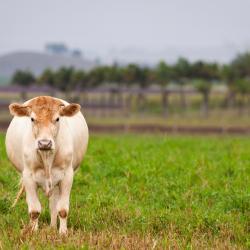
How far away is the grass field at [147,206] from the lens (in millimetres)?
8883

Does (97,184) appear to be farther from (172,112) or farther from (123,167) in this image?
(172,112)

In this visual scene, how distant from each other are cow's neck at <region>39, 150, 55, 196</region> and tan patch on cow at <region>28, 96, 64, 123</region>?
0.49 m

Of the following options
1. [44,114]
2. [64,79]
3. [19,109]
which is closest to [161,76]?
[64,79]

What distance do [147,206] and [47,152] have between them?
2.71 meters

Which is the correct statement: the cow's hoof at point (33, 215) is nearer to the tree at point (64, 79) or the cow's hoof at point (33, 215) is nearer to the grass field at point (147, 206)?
the grass field at point (147, 206)

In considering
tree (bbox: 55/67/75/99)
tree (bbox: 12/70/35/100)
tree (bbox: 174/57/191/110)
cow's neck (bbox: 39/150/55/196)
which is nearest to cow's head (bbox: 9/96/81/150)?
cow's neck (bbox: 39/150/55/196)

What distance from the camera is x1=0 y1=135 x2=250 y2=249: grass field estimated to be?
29.1 feet

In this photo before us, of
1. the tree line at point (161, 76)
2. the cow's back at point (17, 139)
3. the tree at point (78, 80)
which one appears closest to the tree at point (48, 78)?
the tree line at point (161, 76)

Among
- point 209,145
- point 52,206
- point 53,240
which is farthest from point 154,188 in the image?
point 209,145

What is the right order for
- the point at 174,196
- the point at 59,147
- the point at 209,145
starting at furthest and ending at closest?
the point at 209,145 < the point at 174,196 < the point at 59,147

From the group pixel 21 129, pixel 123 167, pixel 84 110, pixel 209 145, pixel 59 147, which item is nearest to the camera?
Answer: pixel 59 147

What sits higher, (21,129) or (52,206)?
(21,129)

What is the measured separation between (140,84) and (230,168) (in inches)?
3971

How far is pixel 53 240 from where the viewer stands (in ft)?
28.9
